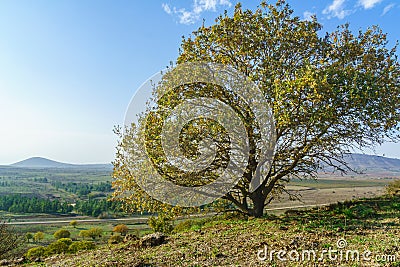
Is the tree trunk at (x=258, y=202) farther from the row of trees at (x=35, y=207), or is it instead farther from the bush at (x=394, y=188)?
the row of trees at (x=35, y=207)

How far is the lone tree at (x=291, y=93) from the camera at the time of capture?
1095cm

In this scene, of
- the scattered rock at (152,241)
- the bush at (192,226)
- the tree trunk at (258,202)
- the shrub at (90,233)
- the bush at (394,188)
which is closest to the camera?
the scattered rock at (152,241)

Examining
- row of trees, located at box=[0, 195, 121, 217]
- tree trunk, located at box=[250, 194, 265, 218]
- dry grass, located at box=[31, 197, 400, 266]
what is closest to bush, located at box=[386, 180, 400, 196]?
dry grass, located at box=[31, 197, 400, 266]

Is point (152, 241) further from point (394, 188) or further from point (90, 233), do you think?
point (90, 233)

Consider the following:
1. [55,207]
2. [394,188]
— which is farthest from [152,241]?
[55,207]

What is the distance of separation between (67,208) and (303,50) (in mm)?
107574

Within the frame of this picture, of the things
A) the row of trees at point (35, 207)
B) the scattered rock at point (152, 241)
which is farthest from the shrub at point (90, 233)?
the scattered rock at point (152, 241)

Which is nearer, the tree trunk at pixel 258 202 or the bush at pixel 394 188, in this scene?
the tree trunk at pixel 258 202

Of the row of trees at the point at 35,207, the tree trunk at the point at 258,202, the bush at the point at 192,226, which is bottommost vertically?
the row of trees at the point at 35,207

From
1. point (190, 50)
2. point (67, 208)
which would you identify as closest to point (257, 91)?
point (190, 50)

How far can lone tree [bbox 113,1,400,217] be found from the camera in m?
10.9

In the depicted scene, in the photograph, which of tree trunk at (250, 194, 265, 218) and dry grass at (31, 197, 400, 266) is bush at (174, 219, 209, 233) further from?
tree trunk at (250, 194, 265, 218)

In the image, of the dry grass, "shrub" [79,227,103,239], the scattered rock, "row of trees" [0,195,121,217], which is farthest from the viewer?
"row of trees" [0,195,121,217]

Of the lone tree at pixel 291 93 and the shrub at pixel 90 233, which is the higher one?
the lone tree at pixel 291 93
